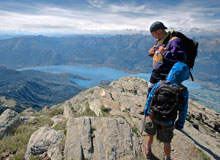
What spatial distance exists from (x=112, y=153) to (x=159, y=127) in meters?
2.84

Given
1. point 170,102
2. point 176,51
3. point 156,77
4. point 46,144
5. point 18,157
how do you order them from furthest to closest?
1. point 46,144
2. point 156,77
3. point 18,157
4. point 176,51
5. point 170,102

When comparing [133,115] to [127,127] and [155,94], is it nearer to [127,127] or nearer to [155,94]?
[127,127]

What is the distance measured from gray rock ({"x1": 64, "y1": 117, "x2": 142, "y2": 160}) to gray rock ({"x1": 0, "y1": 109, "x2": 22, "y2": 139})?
15.3ft

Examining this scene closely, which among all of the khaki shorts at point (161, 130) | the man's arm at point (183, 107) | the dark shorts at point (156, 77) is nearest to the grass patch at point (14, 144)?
the khaki shorts at point (161, 130)

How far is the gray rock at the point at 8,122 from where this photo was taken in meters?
10.2

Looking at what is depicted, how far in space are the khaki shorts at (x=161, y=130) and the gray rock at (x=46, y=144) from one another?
15.4ft

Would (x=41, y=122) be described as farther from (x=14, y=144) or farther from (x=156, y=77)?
(x=156, y=77)

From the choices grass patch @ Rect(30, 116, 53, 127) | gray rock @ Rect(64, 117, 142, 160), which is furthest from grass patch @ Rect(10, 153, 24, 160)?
grass patch @ Rect(30, 116, 53, 127)

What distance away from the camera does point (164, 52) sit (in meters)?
6.72

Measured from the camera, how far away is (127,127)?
9609 mm

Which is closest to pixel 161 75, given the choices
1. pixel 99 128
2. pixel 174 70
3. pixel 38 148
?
pixel 174 70

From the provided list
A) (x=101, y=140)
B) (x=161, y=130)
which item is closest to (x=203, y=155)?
(x=161, y=130)

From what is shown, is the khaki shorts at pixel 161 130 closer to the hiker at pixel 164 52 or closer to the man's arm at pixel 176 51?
the hiker at pixel 164 52

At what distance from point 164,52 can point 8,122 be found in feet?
39.0
